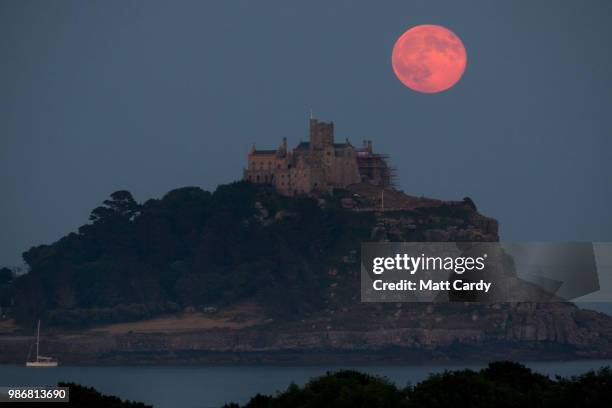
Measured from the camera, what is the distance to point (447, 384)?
274ft

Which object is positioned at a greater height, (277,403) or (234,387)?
(234,387)

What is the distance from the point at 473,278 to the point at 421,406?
6784cm

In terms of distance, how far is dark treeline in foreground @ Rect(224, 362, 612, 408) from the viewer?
79000 millimetres

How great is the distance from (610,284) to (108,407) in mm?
69223

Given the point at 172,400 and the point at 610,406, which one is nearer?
the point at 610,406

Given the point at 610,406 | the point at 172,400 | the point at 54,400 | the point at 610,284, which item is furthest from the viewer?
the point at 172,400

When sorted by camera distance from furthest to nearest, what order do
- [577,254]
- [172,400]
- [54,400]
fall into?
[577,254]
[172,400]
[54,400]

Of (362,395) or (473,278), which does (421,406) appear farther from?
(473,278)

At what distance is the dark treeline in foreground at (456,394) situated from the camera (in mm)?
79000

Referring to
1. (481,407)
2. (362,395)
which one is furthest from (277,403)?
(481,407)

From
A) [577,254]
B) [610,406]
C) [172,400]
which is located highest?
[577,254]

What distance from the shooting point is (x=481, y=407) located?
264 feet

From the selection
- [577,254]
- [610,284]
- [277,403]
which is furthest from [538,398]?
[577,254]

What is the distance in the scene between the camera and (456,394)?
3253 inches
